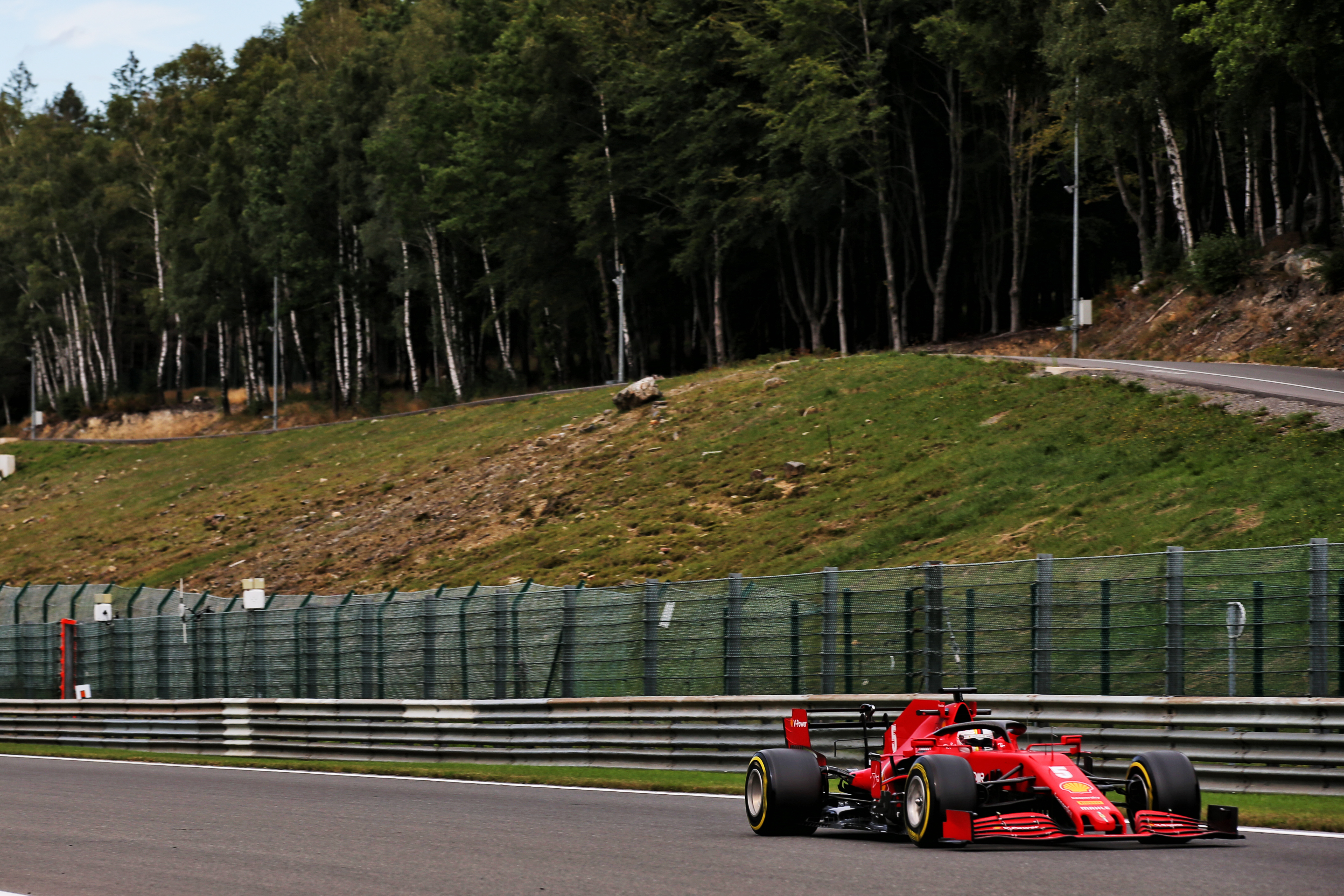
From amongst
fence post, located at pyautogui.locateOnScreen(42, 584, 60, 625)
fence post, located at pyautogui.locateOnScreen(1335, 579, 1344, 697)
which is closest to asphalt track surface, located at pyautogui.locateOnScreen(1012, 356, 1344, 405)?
fence post, located at pyautogui.locateOnScreen(1335, 579, 1344, 697)

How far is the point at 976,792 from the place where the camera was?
30.9 ft

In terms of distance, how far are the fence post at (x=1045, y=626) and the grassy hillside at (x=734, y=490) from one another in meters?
7.61

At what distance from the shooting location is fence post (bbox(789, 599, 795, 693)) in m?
16.7

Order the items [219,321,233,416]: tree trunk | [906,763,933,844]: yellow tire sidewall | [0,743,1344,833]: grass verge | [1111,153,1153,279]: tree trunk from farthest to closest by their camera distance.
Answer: [219,321,233,416]: tree trunk
[1111,153,1153,279]: tree trunk
[0,743,1344,833]: grass verge
[906,763,933,844]: yellow tire sidewall

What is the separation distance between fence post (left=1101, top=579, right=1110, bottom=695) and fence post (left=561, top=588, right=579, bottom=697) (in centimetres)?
715

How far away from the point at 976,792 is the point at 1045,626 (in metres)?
5.69

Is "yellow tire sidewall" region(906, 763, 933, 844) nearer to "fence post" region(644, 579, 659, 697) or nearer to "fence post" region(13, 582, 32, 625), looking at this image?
"fence post" region(644, 579, 659, 697)

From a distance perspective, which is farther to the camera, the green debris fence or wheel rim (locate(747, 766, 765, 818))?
the green debris fence

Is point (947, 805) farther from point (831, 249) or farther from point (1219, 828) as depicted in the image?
point (831, 249)

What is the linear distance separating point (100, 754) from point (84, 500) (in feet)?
121

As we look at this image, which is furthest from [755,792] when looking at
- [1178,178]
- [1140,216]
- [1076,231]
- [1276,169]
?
[1140,216]

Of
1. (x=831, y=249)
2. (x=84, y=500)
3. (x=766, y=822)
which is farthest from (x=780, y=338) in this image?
(x=766, y=822)

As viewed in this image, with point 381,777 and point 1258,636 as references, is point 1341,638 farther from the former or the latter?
point 381,777

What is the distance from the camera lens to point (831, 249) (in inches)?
2707
